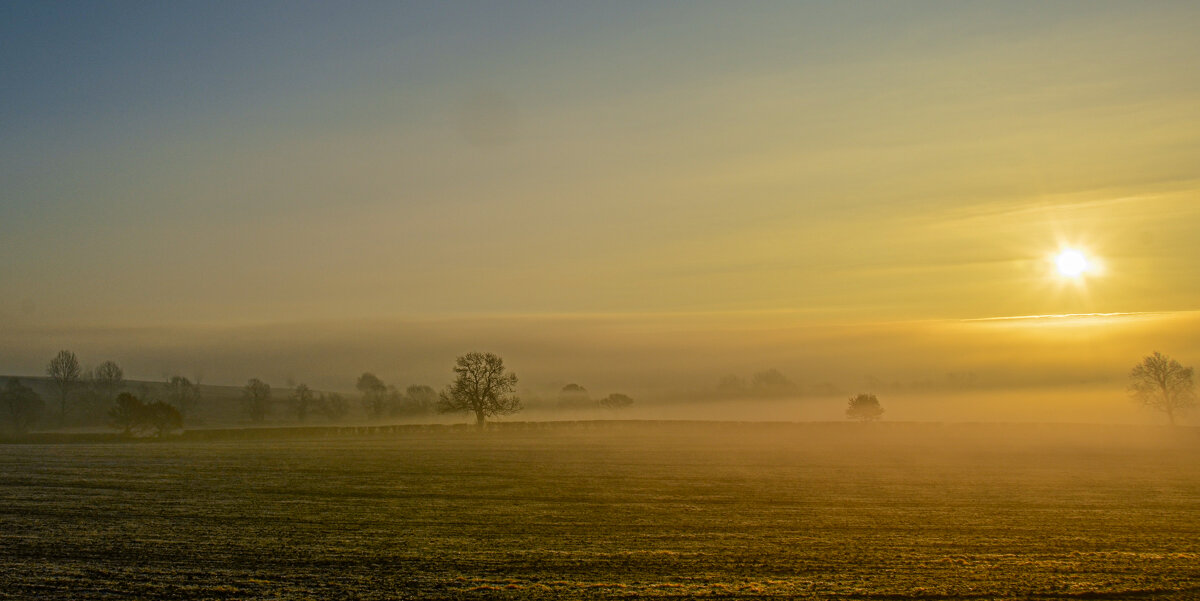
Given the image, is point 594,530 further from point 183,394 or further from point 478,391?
point 183,394

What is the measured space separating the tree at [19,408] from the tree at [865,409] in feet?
432

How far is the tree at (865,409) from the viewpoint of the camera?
427 feet

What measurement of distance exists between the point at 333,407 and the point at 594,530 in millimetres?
162662

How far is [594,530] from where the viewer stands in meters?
Answer: 25.6

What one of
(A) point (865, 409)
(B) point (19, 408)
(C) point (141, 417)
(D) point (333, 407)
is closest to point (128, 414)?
(C) point (141, 417)

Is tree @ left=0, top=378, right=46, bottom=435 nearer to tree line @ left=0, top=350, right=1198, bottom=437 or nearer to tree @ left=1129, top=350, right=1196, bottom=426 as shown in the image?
tree line @ left=0, top=350, right=1198, bottom=437

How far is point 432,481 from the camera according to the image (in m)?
41.2

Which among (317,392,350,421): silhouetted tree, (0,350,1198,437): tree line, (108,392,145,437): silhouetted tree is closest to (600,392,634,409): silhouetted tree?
(0,350,1198,437): tree line

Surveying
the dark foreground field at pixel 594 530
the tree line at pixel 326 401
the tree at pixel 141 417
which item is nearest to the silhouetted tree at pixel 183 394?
the tree line at pixel 326 401

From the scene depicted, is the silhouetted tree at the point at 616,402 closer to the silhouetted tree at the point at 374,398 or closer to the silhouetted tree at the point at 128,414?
the silhouetted tree at the point at 374,398

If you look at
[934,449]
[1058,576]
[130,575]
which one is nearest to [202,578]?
[130,575]

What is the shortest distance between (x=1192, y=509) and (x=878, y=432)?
81.3 m

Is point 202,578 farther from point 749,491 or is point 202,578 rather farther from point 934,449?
point 934,449

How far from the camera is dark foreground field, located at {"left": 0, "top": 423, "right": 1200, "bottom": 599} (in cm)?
1836
